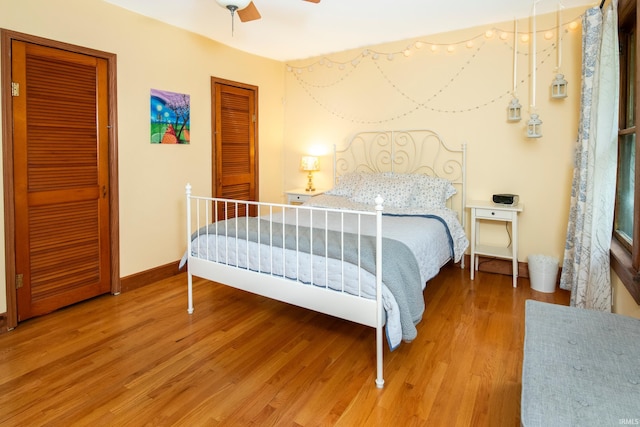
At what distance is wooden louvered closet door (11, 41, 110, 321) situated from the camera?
271 cm

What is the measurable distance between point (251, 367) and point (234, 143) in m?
2.89

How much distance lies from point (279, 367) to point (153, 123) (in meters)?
2.50

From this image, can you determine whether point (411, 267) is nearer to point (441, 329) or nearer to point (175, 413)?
point (441, 329)

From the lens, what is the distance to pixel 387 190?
376 centimetres

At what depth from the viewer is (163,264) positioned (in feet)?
12.2

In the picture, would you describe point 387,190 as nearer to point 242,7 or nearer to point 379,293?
point 379,293

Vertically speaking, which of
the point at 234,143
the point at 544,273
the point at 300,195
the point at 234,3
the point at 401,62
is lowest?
the point at 544,273

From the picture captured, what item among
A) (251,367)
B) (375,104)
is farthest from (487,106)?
(251,367)

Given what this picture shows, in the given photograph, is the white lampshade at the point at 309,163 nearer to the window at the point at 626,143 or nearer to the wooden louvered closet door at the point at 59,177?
the wooden louvered closet door at the point at 59,177

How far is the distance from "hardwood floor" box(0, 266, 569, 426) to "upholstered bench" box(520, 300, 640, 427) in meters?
0.54

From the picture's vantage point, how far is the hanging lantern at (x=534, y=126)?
3.39m

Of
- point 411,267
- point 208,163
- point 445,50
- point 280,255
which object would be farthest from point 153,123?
point 445,50

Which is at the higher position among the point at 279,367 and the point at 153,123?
the point at 153,123

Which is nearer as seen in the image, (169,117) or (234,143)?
(169,117)
